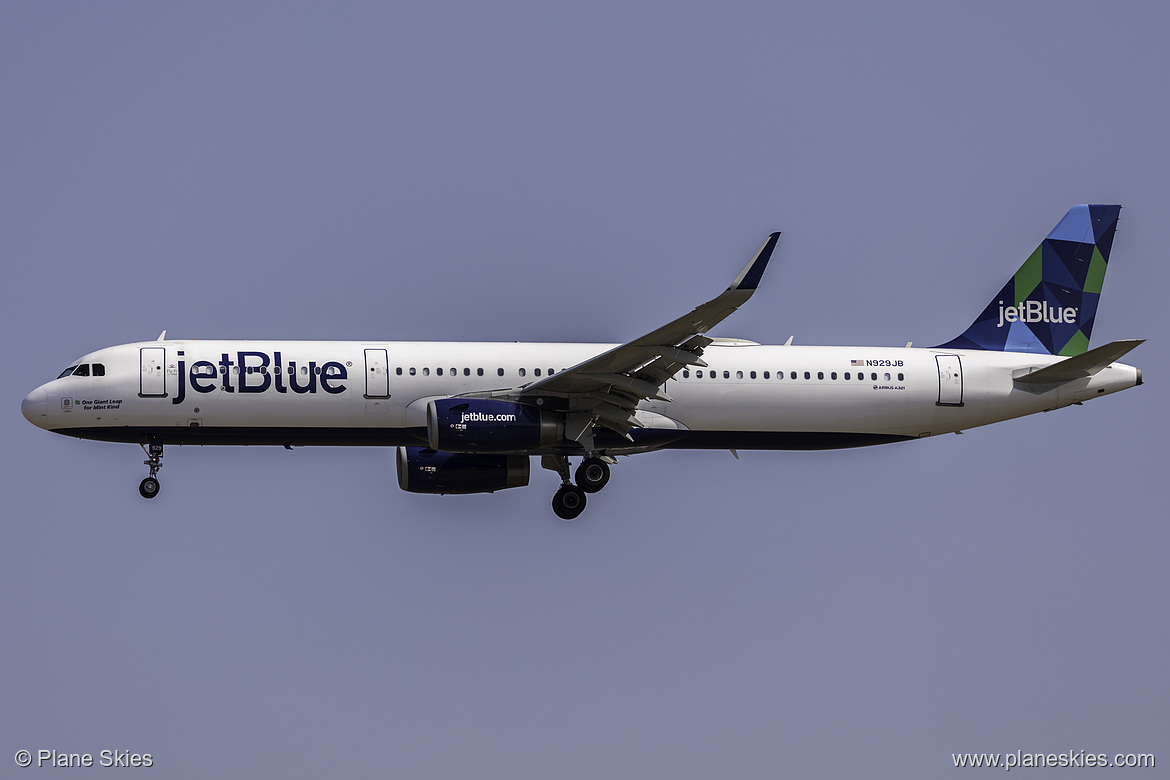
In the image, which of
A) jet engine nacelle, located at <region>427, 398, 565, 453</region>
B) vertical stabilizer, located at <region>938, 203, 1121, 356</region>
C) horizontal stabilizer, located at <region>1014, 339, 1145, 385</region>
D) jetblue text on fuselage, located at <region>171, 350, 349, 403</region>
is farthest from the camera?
vertical stabilizer, located at <region>938, 203, 1121, 356</region>

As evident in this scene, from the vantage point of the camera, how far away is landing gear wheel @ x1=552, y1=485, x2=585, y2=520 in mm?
40562

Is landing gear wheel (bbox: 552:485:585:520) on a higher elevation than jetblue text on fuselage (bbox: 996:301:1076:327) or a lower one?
lower

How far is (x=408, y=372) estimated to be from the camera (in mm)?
39125

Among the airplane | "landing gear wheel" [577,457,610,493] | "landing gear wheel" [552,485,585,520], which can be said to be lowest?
"landing gear wheel" [552,485,585,520]

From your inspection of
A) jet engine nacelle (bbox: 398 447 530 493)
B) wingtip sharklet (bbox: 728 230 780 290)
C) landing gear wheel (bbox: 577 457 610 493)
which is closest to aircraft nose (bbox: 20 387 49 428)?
jet engine nacelle (bbox: 398 447 530 493)

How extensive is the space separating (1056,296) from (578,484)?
14.8 meters

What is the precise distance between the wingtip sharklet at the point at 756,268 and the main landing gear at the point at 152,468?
616 inches

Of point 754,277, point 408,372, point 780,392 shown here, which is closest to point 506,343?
point 408,372

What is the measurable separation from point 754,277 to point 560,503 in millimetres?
10421

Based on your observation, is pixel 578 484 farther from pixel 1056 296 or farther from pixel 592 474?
pixel 1056 296

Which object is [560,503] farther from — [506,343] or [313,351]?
[313,351]

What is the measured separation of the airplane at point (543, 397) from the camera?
38062 millimetres

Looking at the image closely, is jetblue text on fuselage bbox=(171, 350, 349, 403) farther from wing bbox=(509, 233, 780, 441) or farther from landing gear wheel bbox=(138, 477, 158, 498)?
wing bbox=(509, 233, 780, 441)

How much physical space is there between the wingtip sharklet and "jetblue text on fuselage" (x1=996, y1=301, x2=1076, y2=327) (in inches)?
535
